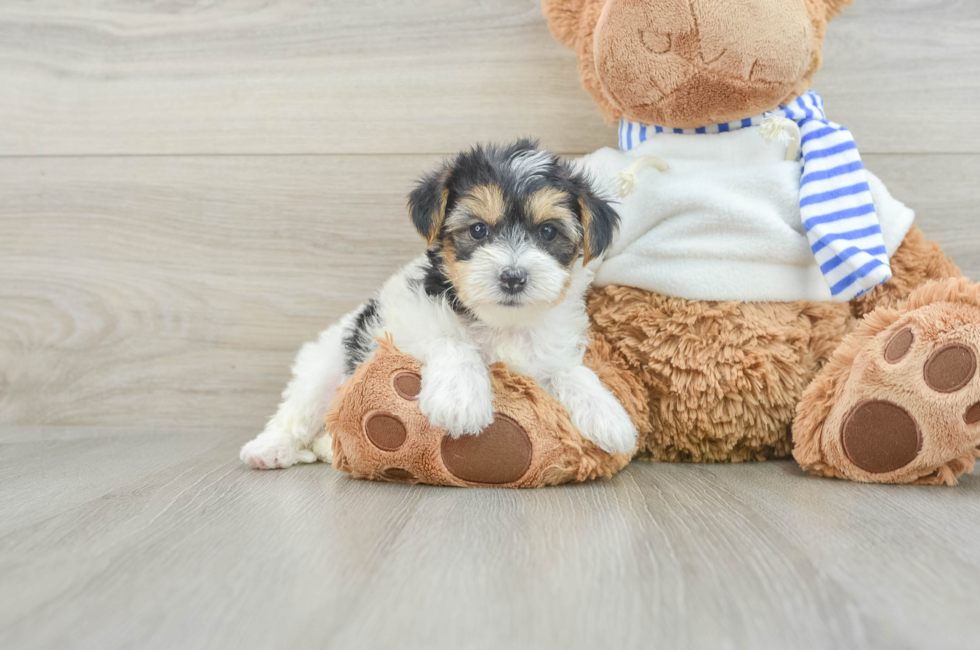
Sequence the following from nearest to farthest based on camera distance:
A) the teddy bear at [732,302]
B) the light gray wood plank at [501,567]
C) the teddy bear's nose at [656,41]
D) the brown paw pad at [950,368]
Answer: the light gray wood plank at [501,567], the brown paw pad at [950,368], the teddy bear at [732,302], the teddy bear's nose at [656,41]

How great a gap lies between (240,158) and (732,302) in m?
1.57

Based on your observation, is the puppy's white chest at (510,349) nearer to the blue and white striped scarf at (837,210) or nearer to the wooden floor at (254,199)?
the wooden floor at (254,199)

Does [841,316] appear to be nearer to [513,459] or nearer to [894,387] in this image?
[894,387]

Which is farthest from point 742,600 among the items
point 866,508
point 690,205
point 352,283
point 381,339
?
point 352,283

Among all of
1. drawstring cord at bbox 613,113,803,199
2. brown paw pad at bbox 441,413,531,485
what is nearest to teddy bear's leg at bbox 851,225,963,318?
drawstring cord at bbox 613,113,803,199

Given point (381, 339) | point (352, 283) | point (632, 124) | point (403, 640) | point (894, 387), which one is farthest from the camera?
point (352, 283)

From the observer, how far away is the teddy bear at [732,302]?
145cm

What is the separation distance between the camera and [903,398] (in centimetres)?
140

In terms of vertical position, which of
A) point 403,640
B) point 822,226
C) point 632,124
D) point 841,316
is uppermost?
point 632,124

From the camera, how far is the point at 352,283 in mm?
2250

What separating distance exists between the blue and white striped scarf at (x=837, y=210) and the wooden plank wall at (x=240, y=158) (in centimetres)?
52

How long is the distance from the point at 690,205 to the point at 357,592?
3.93 ft

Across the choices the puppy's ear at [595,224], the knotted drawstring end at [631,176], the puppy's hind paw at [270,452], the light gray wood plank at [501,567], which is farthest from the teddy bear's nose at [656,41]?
the puppy's hind paw at [270,452]

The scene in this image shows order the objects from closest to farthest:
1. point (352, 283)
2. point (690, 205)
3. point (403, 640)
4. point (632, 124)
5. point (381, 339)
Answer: point (403, 640), point (381, 339), point (690, 205), point (632, 124), point (352, 283)
